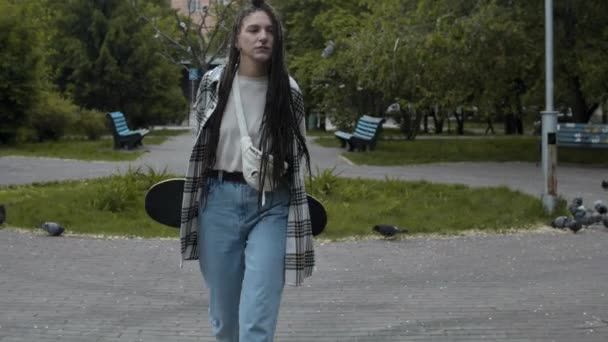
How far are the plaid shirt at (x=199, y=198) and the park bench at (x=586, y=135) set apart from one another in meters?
19.7

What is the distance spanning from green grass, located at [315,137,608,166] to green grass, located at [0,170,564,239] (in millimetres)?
7553

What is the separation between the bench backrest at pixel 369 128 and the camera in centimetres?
2472

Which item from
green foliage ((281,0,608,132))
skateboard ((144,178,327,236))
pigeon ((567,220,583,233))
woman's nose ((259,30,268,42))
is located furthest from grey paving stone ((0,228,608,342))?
green foliage ((281,0,608,132))

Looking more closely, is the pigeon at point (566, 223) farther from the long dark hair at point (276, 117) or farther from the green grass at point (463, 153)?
the green grass at point (463, 153)

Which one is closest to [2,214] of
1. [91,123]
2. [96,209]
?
[96,209]

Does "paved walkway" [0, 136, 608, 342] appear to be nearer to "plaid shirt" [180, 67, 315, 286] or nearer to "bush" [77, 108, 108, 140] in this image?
"plaid shirt" [180, 67, 315, 286]

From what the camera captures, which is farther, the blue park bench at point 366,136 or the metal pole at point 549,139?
the blue park bench at point 366,136

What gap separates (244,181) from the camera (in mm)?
4301

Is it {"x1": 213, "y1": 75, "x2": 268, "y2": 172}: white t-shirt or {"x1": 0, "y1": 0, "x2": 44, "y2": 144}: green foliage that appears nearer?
{"x1": 213, "y1": 75, "x2": 268, "y2": 172}: white t-shirt

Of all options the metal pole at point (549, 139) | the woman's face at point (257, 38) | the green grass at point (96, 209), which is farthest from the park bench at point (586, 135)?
the woman's face at point (257, 38)

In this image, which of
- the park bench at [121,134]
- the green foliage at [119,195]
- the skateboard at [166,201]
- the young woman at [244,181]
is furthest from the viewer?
the park bench at [121,134]

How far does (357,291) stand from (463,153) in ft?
57.8

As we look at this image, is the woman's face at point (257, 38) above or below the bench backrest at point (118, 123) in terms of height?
above

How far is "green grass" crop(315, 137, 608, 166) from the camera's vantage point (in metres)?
22.3
